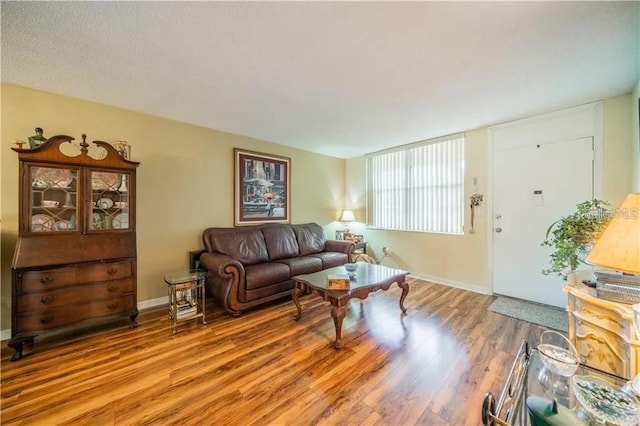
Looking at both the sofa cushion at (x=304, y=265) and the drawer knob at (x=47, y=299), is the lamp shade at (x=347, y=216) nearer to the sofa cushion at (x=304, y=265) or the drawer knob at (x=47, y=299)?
the sofa cushion at (x=304, y=265)

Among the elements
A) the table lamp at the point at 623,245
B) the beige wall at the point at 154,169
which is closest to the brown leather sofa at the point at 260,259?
the beige wall at the point at 154,169

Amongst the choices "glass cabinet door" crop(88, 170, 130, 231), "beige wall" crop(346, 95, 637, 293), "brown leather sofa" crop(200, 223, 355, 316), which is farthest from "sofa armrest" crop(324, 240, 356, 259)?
"glass cabinet door" crop(88, 170, 130, 231)

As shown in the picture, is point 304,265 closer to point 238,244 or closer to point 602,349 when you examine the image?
point 238,244

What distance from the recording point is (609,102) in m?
2.51

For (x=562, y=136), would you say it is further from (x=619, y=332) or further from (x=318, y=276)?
(x=318, y=276)

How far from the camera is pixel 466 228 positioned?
3.59m

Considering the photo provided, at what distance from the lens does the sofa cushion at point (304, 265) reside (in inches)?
123

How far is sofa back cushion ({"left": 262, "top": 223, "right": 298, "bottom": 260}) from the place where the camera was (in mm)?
3568

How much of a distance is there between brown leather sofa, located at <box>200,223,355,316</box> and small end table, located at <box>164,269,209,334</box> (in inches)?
8.5

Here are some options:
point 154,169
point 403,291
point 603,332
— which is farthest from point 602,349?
point 154,169

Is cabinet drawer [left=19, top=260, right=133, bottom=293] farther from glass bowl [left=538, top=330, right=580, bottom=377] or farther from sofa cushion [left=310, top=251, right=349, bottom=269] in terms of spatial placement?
glass bowl [left=538, top=330, right=580, bottom=377]

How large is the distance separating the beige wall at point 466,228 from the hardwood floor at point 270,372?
107cm

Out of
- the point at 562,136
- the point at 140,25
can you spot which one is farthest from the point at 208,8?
the point at 562,136

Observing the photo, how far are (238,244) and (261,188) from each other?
1085 mm
